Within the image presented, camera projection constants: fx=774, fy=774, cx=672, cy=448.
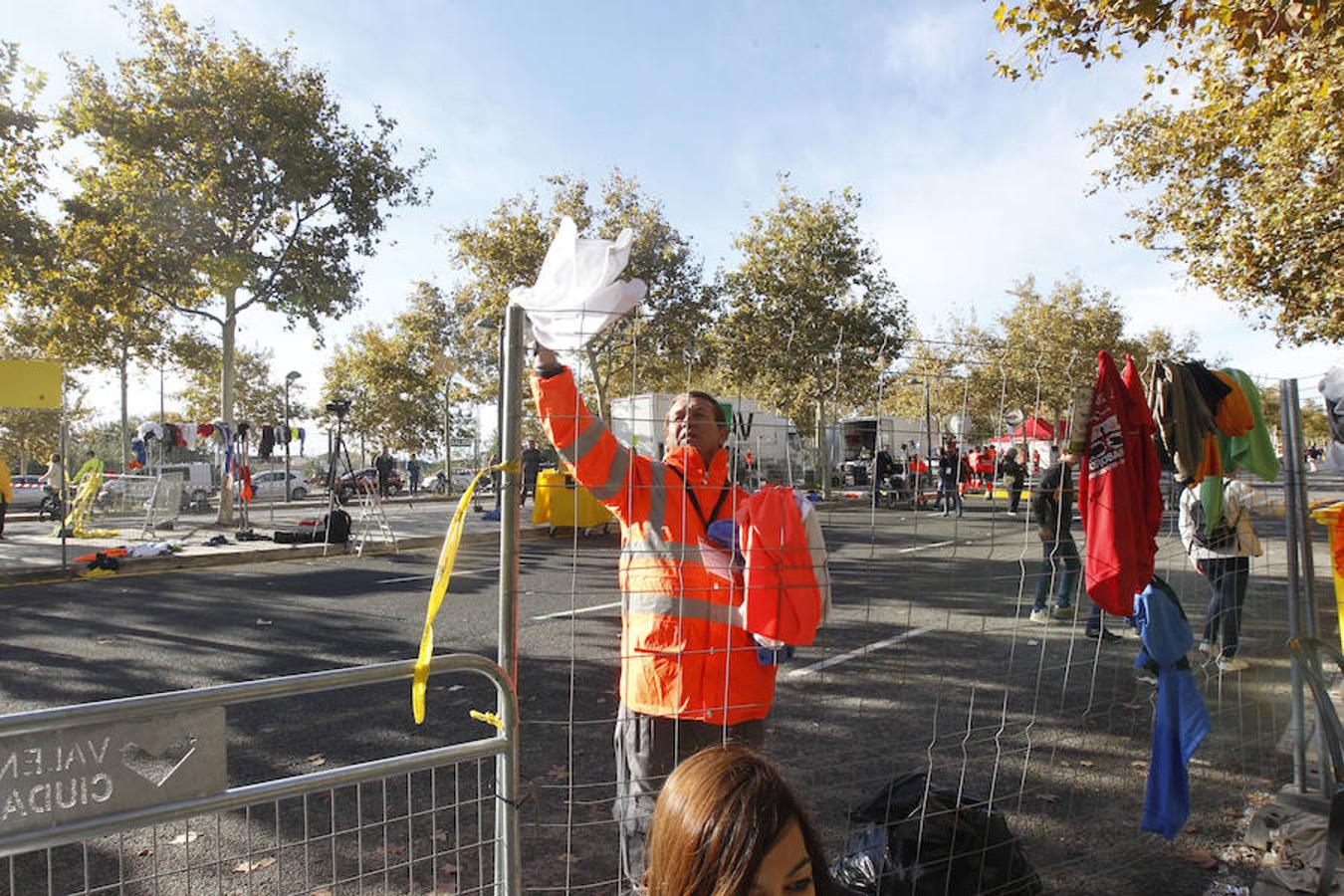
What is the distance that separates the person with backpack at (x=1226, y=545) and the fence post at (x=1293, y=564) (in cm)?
183

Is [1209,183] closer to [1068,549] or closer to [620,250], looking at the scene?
[1068,549]

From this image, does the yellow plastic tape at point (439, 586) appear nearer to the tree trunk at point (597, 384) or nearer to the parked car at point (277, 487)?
the tree trunk at point (597, 384)

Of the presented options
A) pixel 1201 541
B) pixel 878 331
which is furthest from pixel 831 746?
pixel 878 331

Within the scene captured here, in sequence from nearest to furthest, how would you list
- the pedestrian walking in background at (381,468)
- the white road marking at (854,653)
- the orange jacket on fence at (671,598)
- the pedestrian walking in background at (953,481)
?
the orange jacket on fence at (671,598) < the pedestrian walking in background at (953,481) < the white road marking at (854,653) < the pedestrian walking in background at (381,468)

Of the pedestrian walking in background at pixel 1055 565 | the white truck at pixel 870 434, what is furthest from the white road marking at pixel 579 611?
the white truck at pixel 870 434

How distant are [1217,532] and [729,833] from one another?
223 inches

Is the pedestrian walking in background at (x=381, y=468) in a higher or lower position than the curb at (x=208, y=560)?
higher

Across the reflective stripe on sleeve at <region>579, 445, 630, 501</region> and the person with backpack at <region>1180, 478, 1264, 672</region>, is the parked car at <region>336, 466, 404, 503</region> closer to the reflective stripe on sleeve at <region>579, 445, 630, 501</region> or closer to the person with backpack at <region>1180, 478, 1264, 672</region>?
the person with backpack at <region>1180, 478, 1264, 672</region>

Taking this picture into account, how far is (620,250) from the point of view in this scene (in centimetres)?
204

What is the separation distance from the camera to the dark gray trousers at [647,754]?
93.8 inches

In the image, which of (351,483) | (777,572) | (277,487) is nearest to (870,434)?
(777,572)

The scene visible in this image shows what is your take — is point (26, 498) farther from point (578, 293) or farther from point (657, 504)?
point (578, 293)

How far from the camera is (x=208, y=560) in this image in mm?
12109

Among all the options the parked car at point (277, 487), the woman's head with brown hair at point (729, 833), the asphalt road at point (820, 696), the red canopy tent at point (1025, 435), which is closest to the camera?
the woman's head with brown hair at point (729, 833)
